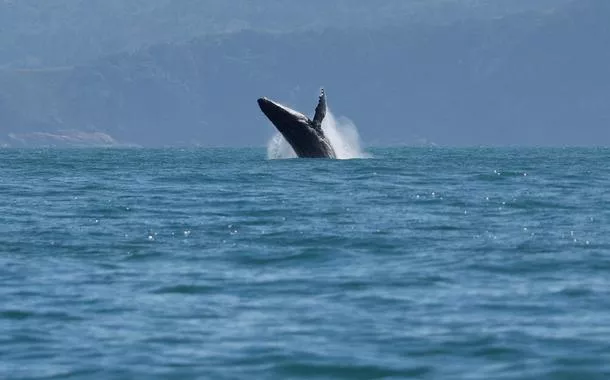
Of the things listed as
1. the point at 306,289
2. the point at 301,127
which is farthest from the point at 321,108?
the point at 306,289

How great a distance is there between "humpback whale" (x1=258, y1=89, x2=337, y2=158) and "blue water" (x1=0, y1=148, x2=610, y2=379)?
14.3m

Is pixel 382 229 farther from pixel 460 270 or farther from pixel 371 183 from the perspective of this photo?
pixel 371 183

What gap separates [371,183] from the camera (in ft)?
151

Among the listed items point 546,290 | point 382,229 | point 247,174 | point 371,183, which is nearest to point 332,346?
point 546,290

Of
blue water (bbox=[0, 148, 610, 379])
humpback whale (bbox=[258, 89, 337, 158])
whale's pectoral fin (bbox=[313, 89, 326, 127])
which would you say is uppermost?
whale's pectoral fin (bbox=[313, 89, 326, 127])

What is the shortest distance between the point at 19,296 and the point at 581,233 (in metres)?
12.5

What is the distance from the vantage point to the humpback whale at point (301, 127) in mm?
52312

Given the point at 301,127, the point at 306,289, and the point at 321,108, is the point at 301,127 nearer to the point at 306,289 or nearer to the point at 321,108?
the point at 321,108

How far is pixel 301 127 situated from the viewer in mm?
55000

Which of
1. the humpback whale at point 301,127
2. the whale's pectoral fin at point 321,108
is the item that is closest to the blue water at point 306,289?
the humpback whale at point 301,127

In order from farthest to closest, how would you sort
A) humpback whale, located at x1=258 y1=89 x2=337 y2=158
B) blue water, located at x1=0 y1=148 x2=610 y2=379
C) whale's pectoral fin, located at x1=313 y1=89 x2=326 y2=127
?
whale's pectoral fin, located at x1=313 y1=89 x2=326 y2=127 → humpback whale, located at x1=258 y1=89 x2=337 y2=158 → blue water, located at x1=0 y1=148 x2=610 y2=379

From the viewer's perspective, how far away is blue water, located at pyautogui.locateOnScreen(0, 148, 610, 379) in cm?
1606

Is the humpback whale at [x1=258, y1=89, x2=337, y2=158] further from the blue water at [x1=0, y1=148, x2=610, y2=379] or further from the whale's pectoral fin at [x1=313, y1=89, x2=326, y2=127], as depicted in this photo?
the blue water at [x1=0, y1=148, x2=610, y2=379]

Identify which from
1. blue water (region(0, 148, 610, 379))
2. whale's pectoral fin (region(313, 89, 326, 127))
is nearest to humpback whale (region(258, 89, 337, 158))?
whale's pectoral fin (region(313, 89, 326, 127))
